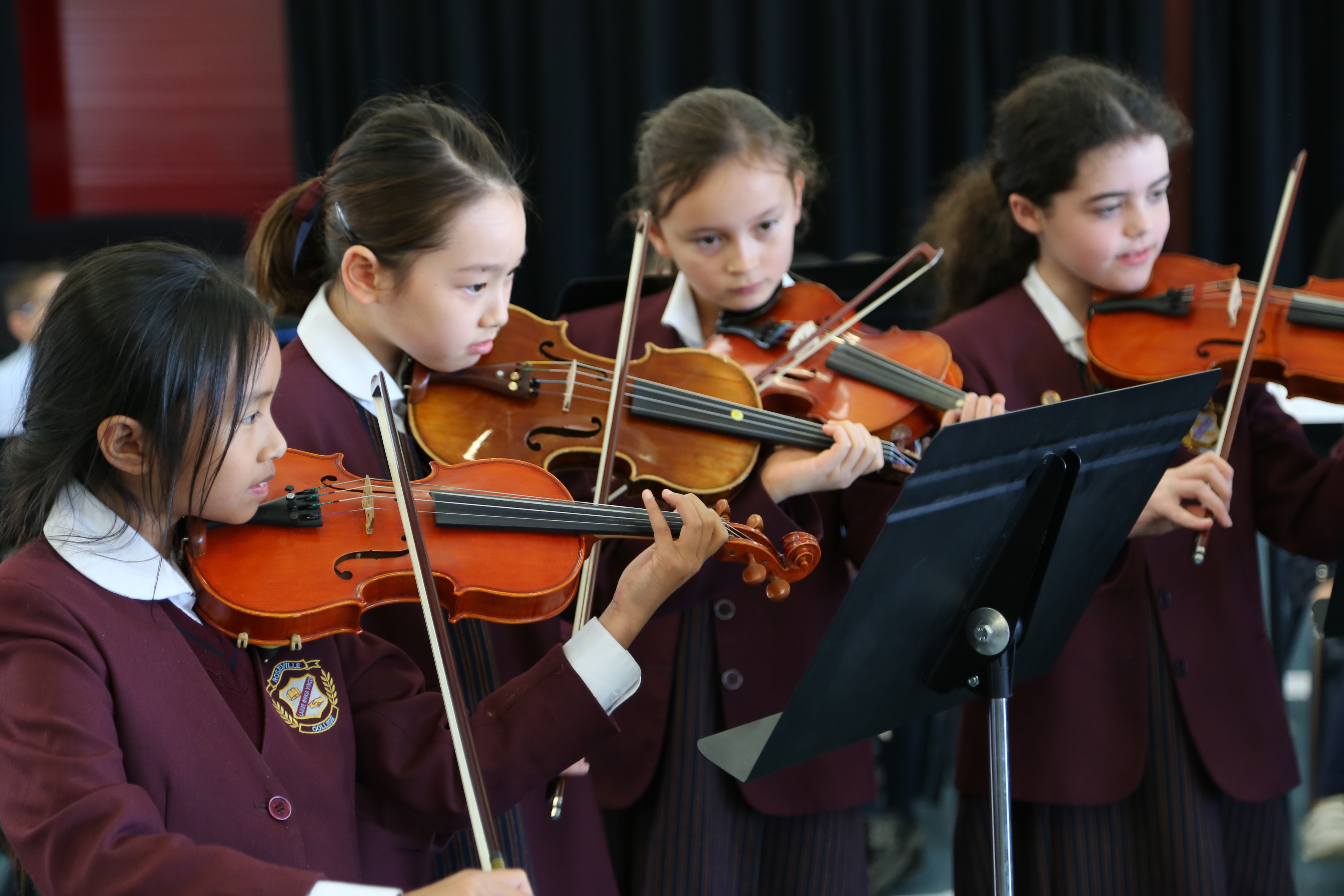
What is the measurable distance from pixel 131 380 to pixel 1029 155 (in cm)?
117

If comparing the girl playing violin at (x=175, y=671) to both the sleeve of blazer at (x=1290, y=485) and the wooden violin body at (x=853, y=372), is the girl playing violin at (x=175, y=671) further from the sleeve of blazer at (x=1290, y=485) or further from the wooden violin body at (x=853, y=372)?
the sleeve of blazer at (x=1290, y=485)

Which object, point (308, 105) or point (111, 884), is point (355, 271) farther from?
point (308, 105)

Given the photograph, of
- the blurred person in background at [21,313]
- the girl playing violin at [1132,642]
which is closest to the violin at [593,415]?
the girl playing violin at [1132,642]

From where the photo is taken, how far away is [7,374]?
297 cm

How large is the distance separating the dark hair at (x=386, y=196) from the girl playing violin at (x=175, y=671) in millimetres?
242

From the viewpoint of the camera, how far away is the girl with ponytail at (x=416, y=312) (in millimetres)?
1270

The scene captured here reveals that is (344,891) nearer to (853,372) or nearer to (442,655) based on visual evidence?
(442,655)

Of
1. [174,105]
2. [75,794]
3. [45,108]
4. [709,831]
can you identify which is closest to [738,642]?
[709,831]

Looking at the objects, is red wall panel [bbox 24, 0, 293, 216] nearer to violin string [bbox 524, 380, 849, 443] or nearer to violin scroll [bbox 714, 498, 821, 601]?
violin string [bbox 524, 380, 849, 443]

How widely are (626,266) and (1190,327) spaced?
7.87 ft

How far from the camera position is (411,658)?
126 centimetres

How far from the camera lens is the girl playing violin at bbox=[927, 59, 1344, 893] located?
150 cm

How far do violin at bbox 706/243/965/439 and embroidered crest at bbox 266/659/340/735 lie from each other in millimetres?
620

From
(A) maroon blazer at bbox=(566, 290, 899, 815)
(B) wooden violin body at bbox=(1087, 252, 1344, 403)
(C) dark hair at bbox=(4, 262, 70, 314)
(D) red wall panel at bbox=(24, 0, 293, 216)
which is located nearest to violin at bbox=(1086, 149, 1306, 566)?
(B) wooden violin body at bbox=(1087, 252, 1344, 403)
